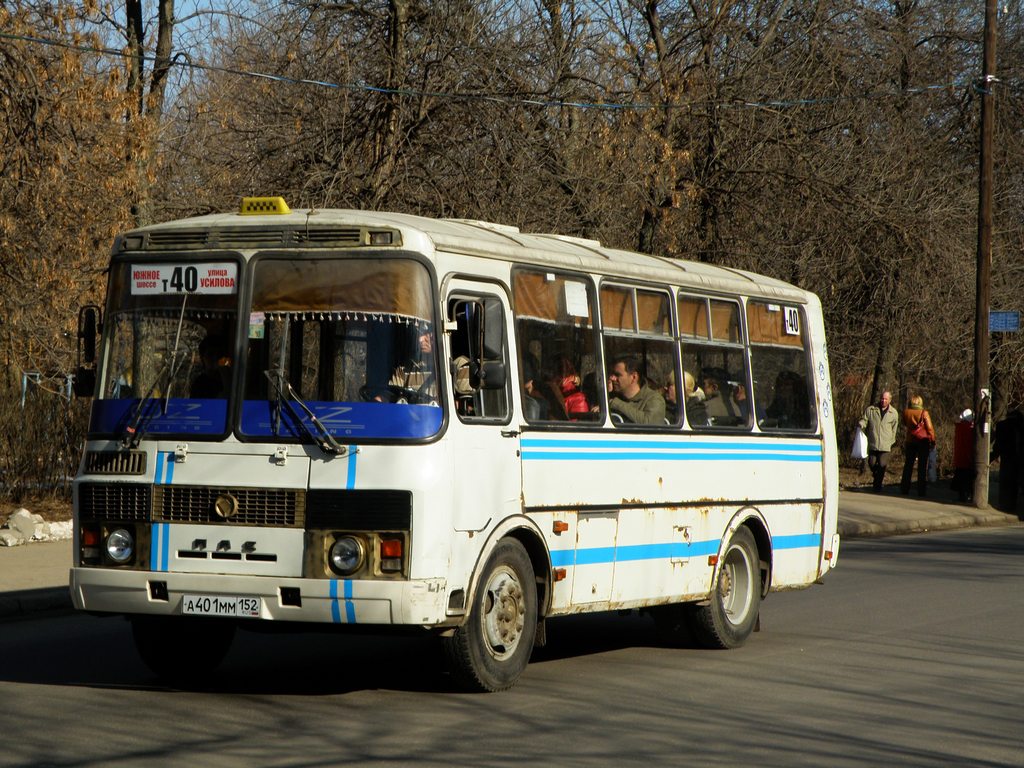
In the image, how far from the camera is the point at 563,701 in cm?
882

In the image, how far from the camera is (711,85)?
23734 millimetres

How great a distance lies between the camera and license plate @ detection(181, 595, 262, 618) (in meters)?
8.33

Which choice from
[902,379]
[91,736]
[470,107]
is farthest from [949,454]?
[91,736]

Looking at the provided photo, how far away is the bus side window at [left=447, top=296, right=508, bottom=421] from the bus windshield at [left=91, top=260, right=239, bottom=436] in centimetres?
121

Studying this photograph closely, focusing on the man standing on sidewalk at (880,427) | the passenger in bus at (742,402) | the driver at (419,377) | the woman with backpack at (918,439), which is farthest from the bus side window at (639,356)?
the woman with backpack at (918,439)

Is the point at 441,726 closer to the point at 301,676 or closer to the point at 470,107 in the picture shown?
the point at 301,676

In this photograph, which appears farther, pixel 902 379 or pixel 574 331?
pixel 902 379

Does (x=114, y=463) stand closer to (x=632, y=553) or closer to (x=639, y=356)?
(x=632, y=553)

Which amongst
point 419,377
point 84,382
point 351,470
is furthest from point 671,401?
point 84,382

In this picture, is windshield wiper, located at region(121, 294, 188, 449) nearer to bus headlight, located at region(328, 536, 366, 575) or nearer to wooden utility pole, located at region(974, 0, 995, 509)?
bus headlight, located at region(328, 536, 366, 575)

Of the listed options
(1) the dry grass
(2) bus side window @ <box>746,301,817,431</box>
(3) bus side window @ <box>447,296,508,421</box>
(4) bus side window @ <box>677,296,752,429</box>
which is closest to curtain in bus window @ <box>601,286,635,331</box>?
(4) bus side window @ <box>677,296,752,429</box>

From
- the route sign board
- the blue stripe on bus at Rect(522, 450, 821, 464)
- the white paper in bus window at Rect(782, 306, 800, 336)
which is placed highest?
the route sign board

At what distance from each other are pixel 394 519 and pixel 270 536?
2.21 feet

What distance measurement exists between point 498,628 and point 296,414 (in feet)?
5.43
